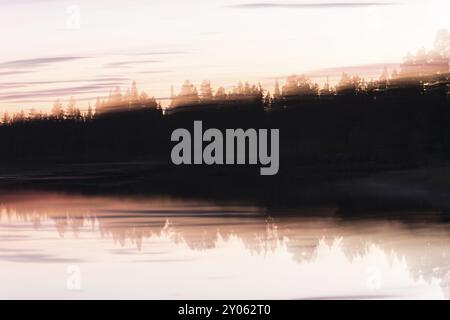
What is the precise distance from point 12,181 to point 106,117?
588 millimetres

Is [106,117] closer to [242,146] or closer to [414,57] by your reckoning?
[242,146]

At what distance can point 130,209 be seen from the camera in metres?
6.35

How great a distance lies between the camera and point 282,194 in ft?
20.7

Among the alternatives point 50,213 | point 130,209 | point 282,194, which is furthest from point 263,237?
point 50,213

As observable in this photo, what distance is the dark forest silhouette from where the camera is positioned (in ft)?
20.7

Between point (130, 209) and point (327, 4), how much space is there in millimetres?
1439

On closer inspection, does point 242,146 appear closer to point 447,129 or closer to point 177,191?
point 177,191

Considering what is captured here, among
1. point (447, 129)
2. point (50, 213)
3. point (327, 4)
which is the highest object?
point (327, 4)

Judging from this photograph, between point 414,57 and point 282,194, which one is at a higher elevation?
point 414,57

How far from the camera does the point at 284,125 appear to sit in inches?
251

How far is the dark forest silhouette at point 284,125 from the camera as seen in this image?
6.32 meters
